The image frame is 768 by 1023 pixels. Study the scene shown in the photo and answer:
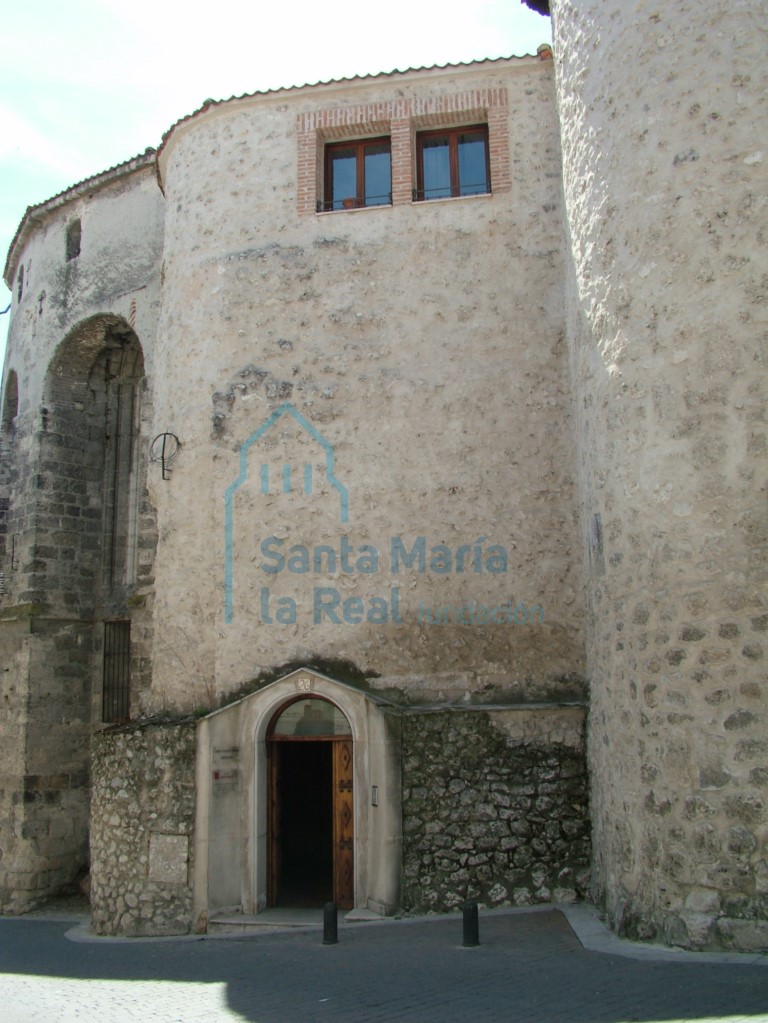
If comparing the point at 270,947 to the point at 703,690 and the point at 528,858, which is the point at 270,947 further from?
the point at 703,690

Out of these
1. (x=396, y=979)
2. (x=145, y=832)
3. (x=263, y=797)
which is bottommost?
(x=396, y=979)

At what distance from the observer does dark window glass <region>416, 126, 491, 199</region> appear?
11.1m

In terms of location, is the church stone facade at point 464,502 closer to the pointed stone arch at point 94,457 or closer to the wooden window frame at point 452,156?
the wooden window frame at point 452,156

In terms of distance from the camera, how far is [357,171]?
11.5 m

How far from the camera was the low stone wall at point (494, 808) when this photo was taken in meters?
8.99

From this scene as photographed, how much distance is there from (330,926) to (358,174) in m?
8.28

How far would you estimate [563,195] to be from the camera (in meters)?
10.2

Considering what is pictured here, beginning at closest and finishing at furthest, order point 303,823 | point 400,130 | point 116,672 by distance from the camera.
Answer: point 400,130 < point 303,823 < point 116,672

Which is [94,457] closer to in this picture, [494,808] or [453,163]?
[453,163]

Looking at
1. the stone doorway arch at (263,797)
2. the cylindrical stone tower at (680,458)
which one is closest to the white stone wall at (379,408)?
the stone doorway arch at (263,797)

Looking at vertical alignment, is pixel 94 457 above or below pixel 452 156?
below

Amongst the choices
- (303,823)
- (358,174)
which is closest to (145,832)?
(303,823)

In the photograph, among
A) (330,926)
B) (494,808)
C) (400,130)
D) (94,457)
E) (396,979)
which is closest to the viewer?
(396,979)

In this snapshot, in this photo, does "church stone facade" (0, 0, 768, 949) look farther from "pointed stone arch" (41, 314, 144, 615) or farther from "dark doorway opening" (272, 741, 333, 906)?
"pointed stone arch" (41, 314, 144, 615)
